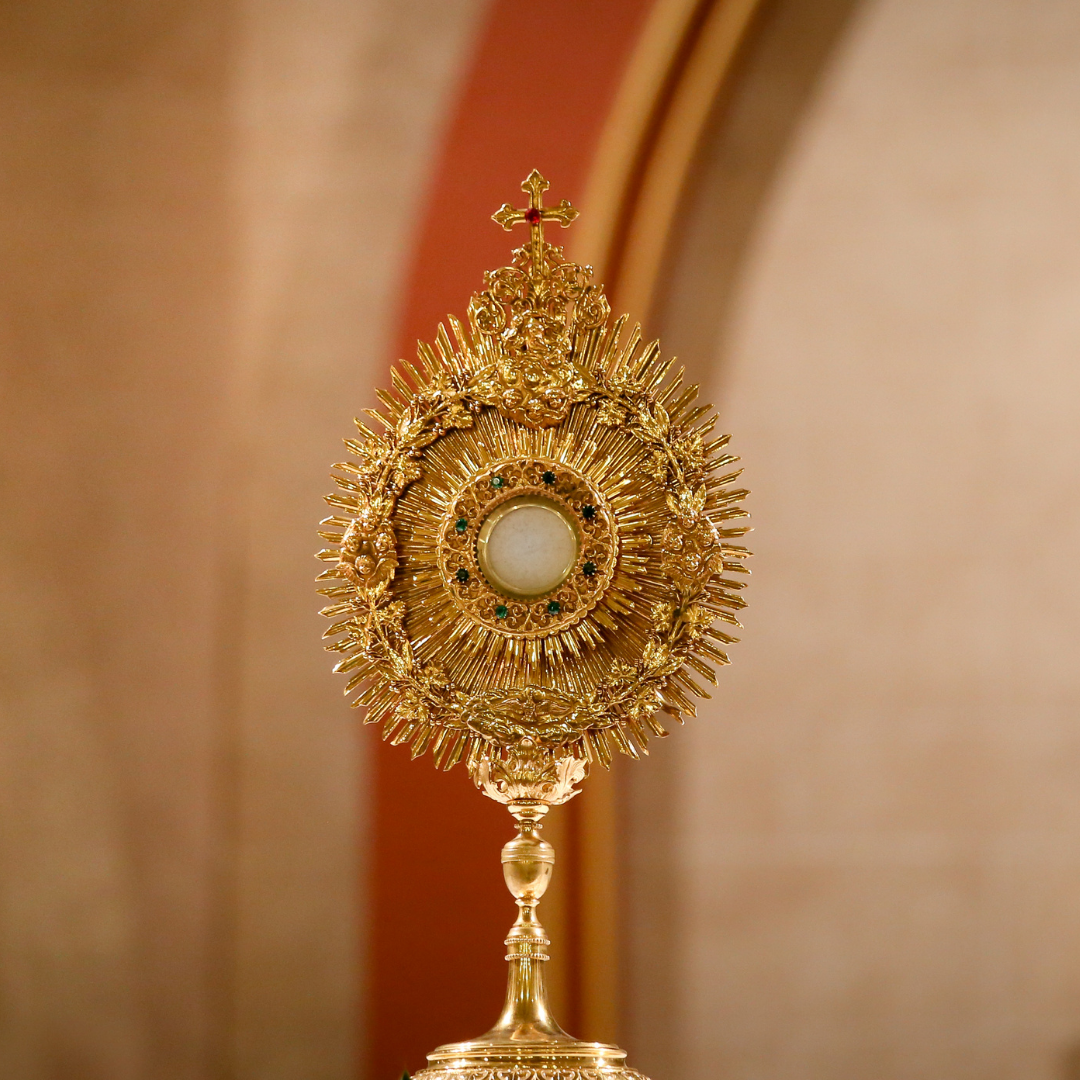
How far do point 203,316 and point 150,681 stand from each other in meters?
0.66

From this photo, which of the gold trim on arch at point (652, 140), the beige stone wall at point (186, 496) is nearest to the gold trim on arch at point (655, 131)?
the gold trim on arch at point (652, 140)

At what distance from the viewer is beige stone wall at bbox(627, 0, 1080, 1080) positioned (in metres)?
2.87

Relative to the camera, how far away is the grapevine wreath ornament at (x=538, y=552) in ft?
7.50

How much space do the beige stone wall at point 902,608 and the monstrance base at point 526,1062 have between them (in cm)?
76

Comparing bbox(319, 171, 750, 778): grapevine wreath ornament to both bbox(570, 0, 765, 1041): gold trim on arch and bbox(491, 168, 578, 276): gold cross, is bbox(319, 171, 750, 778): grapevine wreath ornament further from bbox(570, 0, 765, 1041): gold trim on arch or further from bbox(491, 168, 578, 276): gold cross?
bbox(570, 0, 765, 1041): gold trim on arch

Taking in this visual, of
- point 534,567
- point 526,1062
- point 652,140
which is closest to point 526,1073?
point 526,1062

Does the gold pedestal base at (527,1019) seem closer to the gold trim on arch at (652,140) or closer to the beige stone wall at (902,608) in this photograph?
the beige stone wall at (902,608)

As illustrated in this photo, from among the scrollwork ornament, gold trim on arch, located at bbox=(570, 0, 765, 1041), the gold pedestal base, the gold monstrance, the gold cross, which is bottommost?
the scrollwork ornament

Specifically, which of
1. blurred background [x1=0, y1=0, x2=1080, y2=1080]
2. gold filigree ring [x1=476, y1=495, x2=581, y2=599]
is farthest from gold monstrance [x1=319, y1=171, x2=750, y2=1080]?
blurred background [x1=0, y1=0, x2=1080, y2=1080]

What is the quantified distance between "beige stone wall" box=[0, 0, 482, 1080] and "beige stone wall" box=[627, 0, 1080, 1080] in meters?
0.60

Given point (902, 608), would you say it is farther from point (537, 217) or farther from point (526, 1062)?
point (526, 1062)

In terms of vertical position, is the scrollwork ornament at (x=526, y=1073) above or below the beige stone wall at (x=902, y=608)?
below

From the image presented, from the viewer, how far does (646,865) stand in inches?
117

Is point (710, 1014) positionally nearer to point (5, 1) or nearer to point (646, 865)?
point (646, 865)
